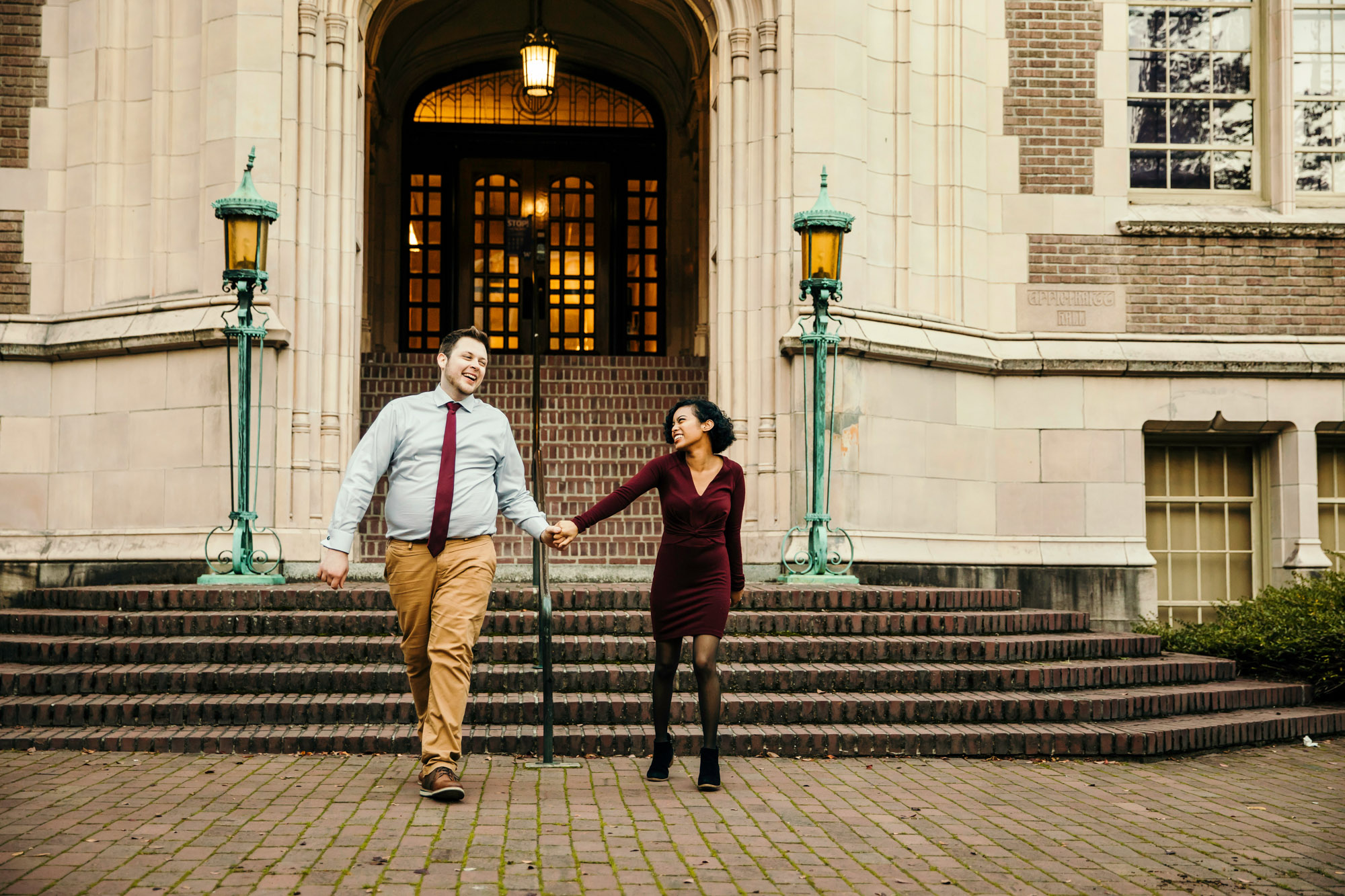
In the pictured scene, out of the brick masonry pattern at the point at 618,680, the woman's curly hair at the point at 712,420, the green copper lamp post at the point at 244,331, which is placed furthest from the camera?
the green copper lamp post at the point at 244,331

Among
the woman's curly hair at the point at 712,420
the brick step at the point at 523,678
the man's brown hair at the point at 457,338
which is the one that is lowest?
the brick step at the point at 523,678

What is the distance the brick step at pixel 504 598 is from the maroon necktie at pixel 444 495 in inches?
108

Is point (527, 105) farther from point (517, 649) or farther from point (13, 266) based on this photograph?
point (517, 649)

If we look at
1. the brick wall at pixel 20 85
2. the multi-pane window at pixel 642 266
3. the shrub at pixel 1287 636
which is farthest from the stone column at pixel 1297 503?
the brick wall at pixel 20 85

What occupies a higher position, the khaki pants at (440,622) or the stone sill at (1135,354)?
the stone sill at (1135,354)

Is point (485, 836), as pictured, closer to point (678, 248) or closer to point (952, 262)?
point (952, 262)

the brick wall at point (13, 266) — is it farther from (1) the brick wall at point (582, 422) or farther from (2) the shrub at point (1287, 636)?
(2) the shrub at point (1287, 636)

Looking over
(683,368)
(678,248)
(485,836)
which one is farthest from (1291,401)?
(485,836)

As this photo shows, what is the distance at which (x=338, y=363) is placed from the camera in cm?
1072

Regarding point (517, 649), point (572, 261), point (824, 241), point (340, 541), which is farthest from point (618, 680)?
point (572, 261)

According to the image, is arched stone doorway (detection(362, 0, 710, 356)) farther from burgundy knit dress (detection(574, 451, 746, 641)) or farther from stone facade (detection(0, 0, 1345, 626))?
burgundy knit dress (detection(574, 451, 746, 641))

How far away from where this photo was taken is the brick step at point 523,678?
7.14 m

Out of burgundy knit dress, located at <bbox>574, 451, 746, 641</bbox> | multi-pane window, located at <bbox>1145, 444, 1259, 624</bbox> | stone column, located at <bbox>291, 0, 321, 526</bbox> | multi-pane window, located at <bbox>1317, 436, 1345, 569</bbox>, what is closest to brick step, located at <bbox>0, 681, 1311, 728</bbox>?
burgundy knit dress, located at <bbox>574, 451, 746, 641</bbox>

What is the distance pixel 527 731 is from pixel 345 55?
6.68 meters
